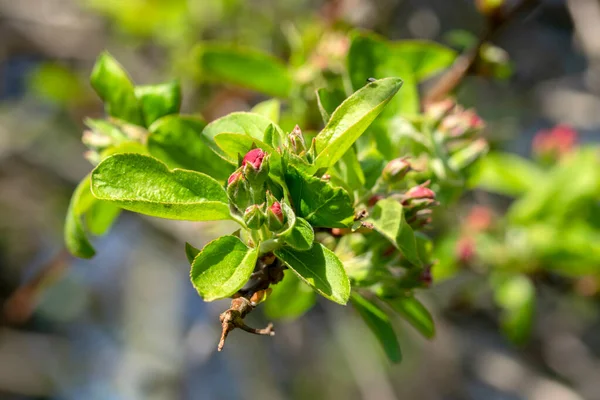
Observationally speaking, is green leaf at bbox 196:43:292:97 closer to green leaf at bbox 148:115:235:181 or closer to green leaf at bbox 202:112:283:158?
green leaf at bbox 148:115:235:181

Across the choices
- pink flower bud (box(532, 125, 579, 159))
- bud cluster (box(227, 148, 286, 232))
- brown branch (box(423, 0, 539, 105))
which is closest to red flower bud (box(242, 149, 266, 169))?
bud cluster (box(227, 148, 286, 232))

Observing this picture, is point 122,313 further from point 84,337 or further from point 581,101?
point 581,101

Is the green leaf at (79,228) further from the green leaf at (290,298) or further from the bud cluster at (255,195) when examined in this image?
the green leaf at (290,298)

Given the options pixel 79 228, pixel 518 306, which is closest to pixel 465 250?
pixel 518 306

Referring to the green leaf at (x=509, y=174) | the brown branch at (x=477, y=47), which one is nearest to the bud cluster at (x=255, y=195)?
the brown branch at (x=477, y=47)

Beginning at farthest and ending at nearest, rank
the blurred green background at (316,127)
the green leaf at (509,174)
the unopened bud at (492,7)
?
the green leaf at (509,174)
the blurred green background at (316,127)
the unopened bud at (492,7)

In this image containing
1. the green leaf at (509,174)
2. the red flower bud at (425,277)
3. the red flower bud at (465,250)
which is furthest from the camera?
the green leaf at (509,174)
